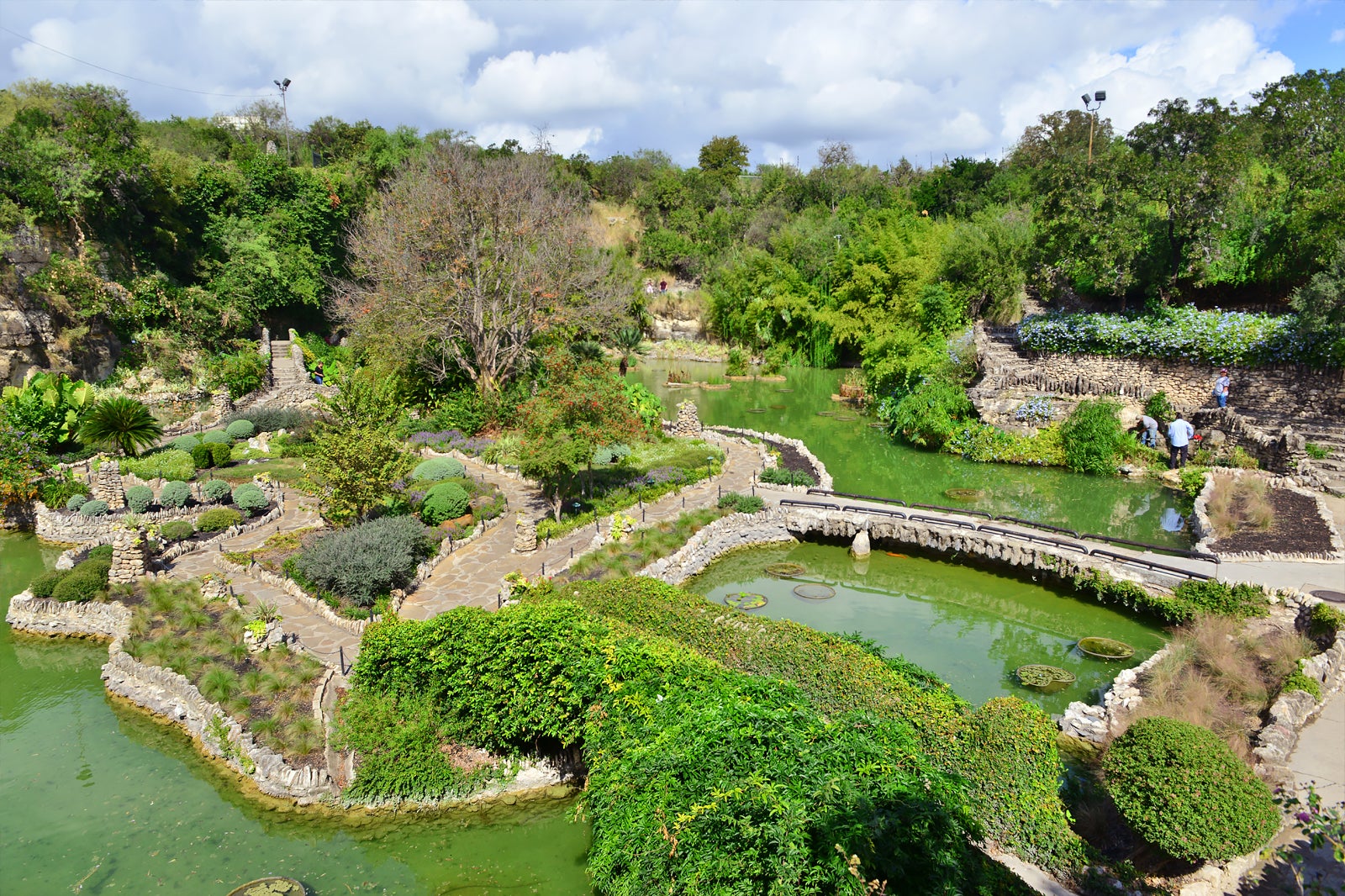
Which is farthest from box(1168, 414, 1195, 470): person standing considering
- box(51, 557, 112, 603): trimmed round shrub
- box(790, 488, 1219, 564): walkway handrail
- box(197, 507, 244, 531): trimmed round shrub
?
box(51, 557, 112, 603): trimmed round shrub

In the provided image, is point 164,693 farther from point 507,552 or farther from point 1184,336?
point 1184,336

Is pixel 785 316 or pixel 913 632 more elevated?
pixel 785 316

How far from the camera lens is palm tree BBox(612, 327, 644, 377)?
4778 cm

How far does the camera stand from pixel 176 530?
1800cm

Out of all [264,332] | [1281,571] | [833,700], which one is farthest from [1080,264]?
[264,332]

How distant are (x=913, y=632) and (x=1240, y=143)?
24140 mm

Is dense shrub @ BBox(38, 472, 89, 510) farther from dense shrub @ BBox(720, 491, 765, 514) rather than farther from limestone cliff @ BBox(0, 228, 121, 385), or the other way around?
Answer: dense shrub @ BBox(720, 491, 765, 514)

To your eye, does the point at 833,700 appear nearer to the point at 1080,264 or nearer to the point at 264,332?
the point at 1080,264

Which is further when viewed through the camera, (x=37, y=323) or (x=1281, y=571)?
(x=37, y=323)

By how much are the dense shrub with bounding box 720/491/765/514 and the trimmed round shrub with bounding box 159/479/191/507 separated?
46.6ft

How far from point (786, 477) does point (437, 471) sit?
10046mm

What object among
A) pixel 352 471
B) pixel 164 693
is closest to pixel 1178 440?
pixel 352 471

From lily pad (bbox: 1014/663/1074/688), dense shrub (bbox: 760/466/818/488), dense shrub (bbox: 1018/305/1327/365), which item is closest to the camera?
lily pad (bbox: 1014/663/1074/688)

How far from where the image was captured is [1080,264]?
3019 centimetres
